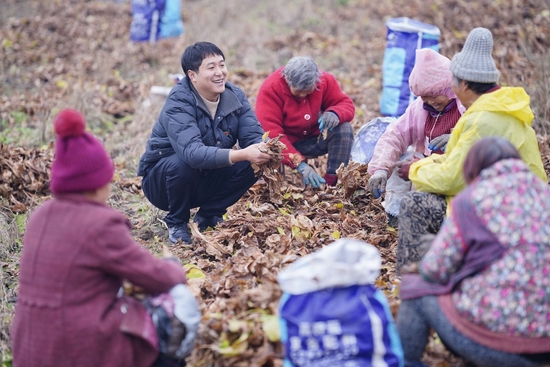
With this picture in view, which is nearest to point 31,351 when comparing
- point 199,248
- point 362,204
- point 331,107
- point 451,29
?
point 199,248

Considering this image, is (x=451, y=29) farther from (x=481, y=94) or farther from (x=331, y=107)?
(x=481, y=94)

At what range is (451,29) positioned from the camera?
393 inches

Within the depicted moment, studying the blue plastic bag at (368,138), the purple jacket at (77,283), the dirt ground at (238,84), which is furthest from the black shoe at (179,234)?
the purple jacket at (77,283)

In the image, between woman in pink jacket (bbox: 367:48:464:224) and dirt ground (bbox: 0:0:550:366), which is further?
woman in pink jacket (bbox: 367:48:464:224)

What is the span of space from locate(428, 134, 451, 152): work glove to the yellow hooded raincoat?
0.80 metres

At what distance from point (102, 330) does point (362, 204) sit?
3.01 meters

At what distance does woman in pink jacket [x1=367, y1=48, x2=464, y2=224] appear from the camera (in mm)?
4188

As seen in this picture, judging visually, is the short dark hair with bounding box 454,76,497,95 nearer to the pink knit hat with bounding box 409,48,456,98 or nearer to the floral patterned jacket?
the pink knit hat with bounding box 409,48,456,98

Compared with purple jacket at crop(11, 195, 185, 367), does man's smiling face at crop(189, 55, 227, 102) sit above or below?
above

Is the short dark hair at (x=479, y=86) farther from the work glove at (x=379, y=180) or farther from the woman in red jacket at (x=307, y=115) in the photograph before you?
the woman in red jacket at (x=307, y=115)

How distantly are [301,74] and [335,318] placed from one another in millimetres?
2858

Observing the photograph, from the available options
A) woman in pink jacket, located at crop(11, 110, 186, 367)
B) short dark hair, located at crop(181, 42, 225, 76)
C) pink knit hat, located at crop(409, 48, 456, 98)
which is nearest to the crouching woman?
woman in pink jacket, located at crop(11, 110, 186, 367)

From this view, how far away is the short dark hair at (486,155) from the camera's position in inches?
103

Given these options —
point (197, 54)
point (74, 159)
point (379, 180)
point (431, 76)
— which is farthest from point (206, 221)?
point (74, 159)
